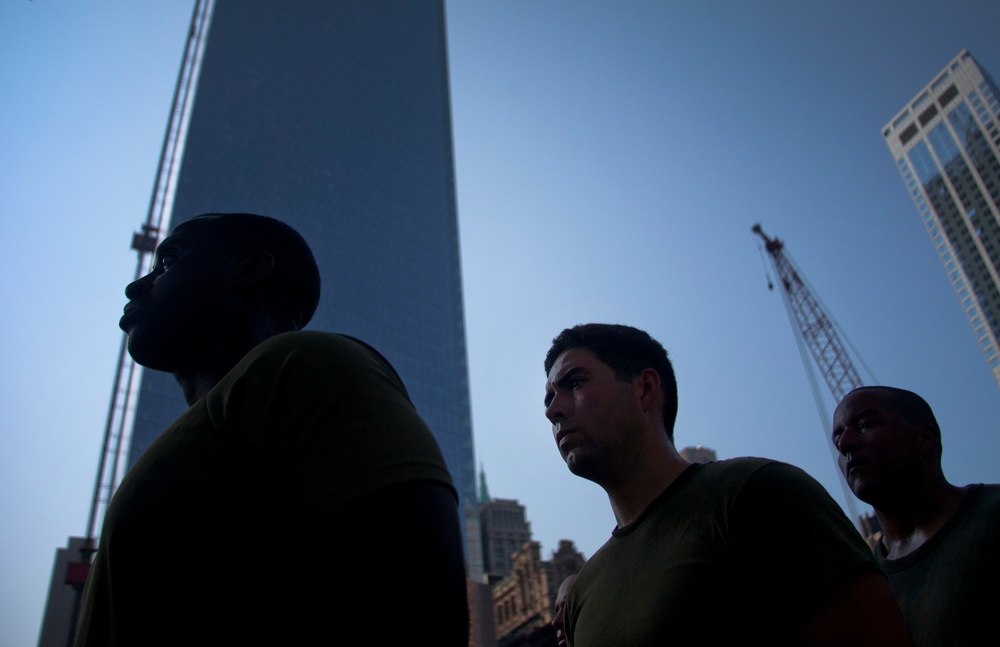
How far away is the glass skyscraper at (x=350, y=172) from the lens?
75.1 meters

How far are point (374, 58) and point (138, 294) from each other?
109 meters

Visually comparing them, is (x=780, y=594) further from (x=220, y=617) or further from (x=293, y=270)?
(x=293, y=270)

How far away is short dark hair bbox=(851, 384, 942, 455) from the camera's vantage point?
12.8 ft

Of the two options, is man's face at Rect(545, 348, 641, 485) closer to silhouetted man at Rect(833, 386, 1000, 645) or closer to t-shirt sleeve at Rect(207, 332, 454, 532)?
silhouetted man at Rect(833, 386, 1000, 645)

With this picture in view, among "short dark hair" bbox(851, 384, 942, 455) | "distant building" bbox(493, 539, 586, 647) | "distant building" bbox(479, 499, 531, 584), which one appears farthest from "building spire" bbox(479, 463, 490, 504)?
"short dark hair" bbox(851, 384, 942, 455)

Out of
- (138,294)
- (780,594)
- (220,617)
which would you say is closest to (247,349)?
(138,294)

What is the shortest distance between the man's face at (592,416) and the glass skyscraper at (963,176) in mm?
109529

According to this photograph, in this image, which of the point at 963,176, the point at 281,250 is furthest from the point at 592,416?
the point at 963,176

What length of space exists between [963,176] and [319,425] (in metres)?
122

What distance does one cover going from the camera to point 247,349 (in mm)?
2145

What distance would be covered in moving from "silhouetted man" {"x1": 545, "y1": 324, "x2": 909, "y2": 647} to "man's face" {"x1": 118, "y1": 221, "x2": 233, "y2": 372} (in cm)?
173

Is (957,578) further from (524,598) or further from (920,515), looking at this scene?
(524,598)

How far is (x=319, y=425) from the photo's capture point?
150 cm

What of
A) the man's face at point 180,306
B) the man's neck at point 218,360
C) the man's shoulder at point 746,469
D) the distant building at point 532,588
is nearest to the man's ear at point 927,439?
the man's shoulder at point 746,469
